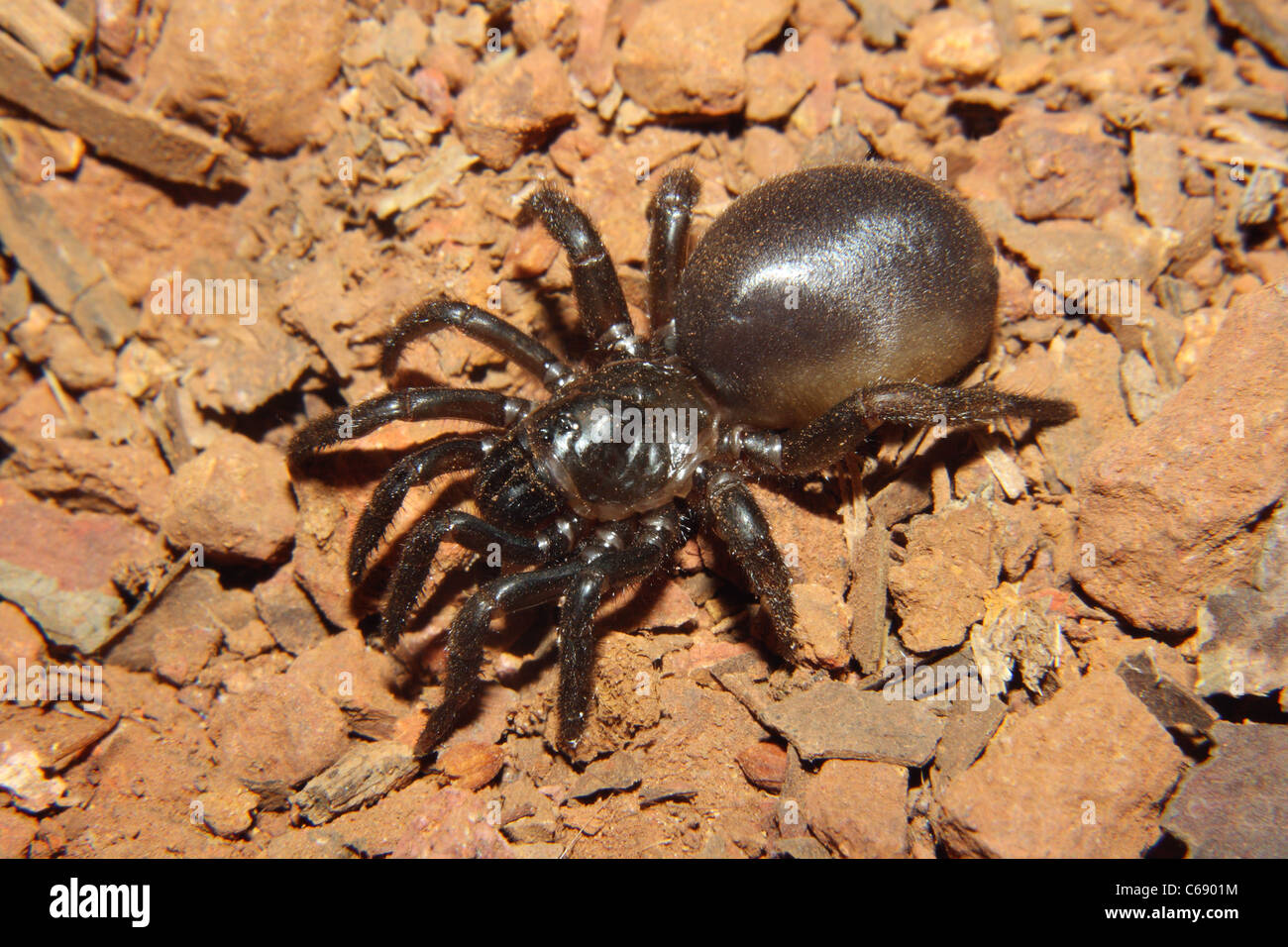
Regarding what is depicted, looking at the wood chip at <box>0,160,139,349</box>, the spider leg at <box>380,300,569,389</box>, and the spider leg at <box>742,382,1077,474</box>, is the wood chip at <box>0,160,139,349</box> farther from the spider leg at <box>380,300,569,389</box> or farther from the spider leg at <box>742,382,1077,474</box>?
the spider leg at <box>742,382,1077,474</box>

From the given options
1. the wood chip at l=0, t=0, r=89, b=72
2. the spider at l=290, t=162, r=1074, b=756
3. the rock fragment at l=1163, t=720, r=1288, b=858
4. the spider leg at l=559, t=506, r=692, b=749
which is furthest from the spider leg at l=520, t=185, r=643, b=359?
the rock fragment at l=1163, t=720, r=1288, b=858

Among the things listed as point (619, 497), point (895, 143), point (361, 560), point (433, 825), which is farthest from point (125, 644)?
point (895, 143)

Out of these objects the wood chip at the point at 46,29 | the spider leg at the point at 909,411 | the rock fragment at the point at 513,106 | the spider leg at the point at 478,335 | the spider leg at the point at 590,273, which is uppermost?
the wood chip at the point at 46,29

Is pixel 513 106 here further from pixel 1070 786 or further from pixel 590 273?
pixel 1070 786

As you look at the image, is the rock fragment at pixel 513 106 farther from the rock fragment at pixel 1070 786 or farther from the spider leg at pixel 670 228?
the rock fragment at pixel 1070 786

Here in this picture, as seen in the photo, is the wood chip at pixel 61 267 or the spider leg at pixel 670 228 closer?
the spider leg at pixel 670 228

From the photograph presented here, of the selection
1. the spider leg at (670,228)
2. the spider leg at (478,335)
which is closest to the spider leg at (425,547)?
the spider leg at (478,335)
